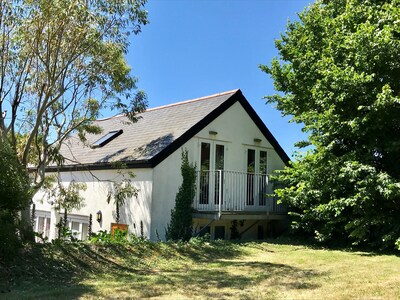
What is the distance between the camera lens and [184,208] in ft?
46.9

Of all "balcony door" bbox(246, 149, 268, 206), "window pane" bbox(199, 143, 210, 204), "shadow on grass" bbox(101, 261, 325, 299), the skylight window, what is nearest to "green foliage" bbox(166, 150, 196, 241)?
"window pane" bbox(199, 143, 210, 204)

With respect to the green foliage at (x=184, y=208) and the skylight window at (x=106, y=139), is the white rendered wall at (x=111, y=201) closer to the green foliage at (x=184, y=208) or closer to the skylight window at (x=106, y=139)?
the green foliage at (x=184, y=208)

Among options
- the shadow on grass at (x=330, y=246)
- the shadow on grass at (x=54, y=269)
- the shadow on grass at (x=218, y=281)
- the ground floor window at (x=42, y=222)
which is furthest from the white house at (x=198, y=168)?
the shadow on grass at (x=218, y=281)

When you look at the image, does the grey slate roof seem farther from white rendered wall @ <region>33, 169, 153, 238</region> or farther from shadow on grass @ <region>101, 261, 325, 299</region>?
shadow on grass @ <region>101, 261, 325, 299</region>

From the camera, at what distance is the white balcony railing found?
50.2 feet

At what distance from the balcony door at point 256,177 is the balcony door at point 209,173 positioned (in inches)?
55.4

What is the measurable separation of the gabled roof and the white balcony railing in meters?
1.81

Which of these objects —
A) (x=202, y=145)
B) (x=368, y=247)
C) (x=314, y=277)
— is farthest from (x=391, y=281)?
(x=202, y=145)

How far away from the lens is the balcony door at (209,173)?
50.6 ft

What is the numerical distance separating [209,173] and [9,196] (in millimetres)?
8293

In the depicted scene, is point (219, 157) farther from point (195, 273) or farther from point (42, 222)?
point (42, 222)

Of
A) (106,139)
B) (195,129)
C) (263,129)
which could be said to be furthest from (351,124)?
(106,139)

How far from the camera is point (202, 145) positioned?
15781 millimetres

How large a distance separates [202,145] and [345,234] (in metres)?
6.14
